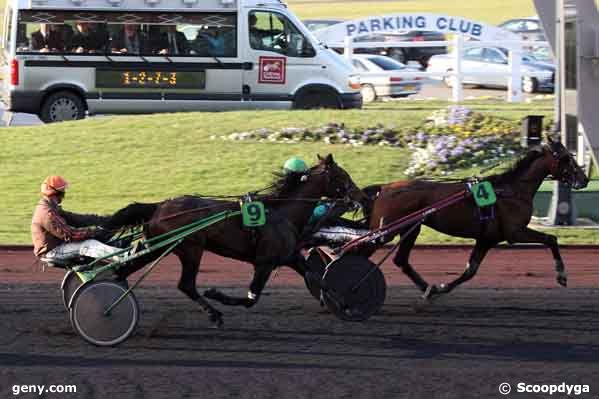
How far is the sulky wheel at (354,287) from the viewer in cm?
938

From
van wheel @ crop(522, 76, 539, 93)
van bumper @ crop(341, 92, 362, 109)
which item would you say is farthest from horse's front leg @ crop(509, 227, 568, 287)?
van wheel @ crop(522, 76, 539, 93)

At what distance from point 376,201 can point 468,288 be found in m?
1.68

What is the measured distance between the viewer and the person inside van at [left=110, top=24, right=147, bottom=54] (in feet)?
67.7

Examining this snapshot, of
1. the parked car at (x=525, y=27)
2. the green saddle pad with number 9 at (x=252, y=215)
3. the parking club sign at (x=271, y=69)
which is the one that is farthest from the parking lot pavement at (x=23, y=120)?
the parked car at (x=525, y=27)

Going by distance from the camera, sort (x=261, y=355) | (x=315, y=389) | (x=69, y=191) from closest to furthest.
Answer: (x=315, y=389) → (x=261, y=355) → (x=69, y=191)

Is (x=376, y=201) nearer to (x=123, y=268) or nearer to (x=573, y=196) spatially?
(x=123, y=268)

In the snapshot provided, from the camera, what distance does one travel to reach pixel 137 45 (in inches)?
814

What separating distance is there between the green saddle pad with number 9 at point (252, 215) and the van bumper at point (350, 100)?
11.9 metres

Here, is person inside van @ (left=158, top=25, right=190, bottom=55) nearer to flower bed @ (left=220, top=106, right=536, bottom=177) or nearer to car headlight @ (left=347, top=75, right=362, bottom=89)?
car headlight @ (left=347, top=75, right=362, bottom=89)

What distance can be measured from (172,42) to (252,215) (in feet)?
39.8

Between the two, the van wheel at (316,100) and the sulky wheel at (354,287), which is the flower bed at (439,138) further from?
the sulky wheel at (354,287)

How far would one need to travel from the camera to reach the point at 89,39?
67.6 ft

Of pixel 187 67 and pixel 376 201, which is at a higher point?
pixel 187 67

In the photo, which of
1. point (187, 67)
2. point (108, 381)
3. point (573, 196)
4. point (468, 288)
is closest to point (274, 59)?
point (187, 67)
